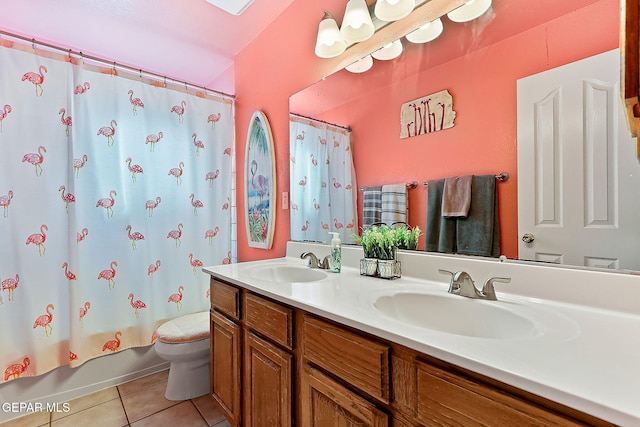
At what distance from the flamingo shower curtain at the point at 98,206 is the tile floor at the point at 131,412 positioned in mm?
261

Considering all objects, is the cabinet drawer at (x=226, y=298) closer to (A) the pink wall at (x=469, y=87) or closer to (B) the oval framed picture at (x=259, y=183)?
(B) the oval framed picture at (x=259, y=183)

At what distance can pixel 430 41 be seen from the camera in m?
1.23

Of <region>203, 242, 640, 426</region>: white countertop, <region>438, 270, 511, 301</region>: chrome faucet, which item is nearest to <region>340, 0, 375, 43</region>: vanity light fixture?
<region>203, 242, 640, 426</region>: white countertop

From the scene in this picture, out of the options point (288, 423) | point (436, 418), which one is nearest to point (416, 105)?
point (436, 418)

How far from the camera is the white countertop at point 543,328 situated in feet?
1.51

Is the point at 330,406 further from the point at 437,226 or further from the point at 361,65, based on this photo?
the point at 361,65

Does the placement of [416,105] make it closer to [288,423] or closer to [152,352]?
[288,423]

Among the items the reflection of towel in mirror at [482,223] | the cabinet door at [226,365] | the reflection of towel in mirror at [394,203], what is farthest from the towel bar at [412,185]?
the cabinet door at [226,365]

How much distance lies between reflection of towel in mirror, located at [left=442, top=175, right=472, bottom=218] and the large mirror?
0.11 ft

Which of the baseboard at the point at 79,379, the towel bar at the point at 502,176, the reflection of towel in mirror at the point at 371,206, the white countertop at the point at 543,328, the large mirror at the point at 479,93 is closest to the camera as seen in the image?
the white countertop at the point at 543,328

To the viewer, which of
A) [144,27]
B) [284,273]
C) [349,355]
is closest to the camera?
[349,355]

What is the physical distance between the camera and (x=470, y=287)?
3.09 feet

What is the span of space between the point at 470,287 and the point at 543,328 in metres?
0.26

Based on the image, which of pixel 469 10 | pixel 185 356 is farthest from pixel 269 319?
pixel 469 10
